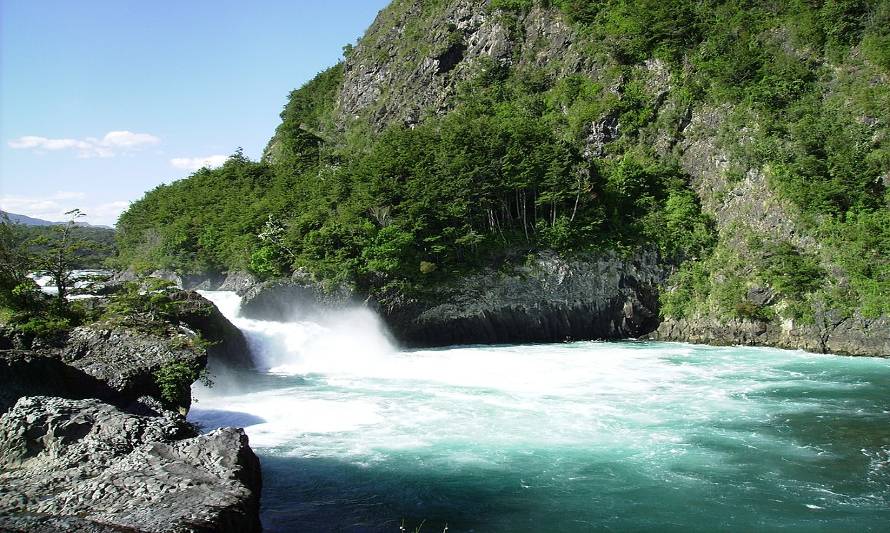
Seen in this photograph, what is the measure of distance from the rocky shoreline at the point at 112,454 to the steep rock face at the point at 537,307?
19009 millimetres

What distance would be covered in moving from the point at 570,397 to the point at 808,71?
3071 centimetres

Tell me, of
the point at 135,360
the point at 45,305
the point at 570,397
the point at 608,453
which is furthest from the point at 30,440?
the point at 570,397

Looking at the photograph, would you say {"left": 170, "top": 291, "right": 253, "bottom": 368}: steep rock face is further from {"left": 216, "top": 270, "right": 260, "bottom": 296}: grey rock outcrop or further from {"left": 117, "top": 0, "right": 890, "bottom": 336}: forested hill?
{"left": 216, "top": 270, "right": 260, "bottom": 296}: grey rock outcrop

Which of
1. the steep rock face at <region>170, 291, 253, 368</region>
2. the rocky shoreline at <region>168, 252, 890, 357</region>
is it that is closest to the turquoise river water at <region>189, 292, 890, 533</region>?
the steep rock face at <region>170, 291, 253, 368</region>

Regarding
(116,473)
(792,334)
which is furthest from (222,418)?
(792,334)

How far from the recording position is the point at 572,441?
17.4m

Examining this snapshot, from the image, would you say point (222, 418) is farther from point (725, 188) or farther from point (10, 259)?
point (725, 188)

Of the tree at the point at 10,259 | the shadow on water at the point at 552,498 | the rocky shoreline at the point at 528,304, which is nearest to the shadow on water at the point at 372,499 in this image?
the shadow on water at the point at 552,498

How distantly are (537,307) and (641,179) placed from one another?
39.7 feet

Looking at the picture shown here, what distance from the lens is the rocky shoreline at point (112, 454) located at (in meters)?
9.30

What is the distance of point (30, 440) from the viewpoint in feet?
38.1

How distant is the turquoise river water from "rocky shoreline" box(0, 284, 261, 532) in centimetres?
230

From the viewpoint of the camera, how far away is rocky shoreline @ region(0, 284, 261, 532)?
30.5 feet

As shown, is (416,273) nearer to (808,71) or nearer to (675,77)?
(675,77)
